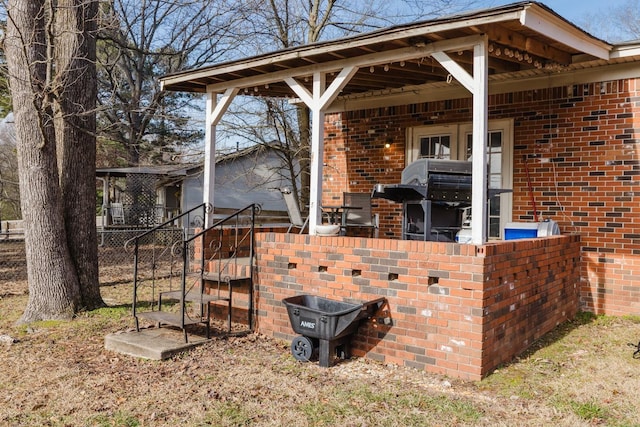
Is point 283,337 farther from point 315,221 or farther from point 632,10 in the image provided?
point 632,10

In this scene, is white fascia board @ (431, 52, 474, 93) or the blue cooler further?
the blue cooler

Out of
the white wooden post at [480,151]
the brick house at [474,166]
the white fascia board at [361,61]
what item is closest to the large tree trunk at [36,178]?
the brick house at [474,166]

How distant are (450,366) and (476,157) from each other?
1.84 metres

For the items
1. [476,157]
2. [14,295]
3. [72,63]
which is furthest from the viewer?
[14,295]

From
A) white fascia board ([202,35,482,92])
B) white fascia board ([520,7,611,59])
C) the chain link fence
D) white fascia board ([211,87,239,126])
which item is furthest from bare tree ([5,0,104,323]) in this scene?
white fascia board ([520,7,611,59])

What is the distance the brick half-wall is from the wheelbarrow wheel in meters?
0.47

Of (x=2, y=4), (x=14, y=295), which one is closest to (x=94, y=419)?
(x=2, y=4)

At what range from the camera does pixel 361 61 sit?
558 cm

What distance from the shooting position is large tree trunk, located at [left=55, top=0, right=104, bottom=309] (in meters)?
7.02

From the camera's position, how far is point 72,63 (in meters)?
7.01

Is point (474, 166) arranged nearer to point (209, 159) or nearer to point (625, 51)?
point (625, 51)

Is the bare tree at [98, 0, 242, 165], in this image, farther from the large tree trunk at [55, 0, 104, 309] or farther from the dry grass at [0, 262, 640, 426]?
the dry grass at [0, 262, 640, 426]

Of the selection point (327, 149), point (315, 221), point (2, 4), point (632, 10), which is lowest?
point (315, 221)

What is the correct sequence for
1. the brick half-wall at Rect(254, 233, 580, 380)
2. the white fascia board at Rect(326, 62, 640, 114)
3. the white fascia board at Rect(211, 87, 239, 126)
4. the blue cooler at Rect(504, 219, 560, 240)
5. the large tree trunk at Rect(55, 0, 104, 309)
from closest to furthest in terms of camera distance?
1. the brick half-wall at Rect(254, 233, 580, 380)
2. the blue cooler at Rect(504, 219, 560, 240)
3. the white fascia board at Rect(326, 62, 640, 114)
4. the white fascia board at Rect(211, 87, 239, 126)
5. the large tree trunk at Rect(55, 0, 104, 309)
